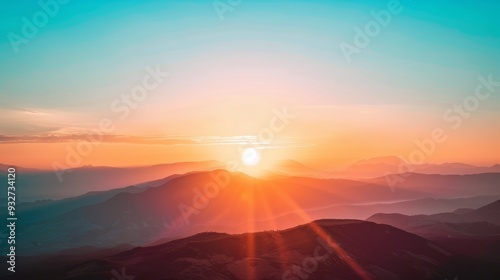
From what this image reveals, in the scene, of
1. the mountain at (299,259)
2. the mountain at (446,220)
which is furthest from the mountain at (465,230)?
the mountain at (299,259)

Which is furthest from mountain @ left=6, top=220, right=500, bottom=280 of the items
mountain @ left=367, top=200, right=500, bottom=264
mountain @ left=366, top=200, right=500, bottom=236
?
mountain @ left=366, top=200, right=500, bottom=236

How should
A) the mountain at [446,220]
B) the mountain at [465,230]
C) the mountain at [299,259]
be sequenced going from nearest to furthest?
the mountain at [299,259] < the mountain at [465,230] < the mountain at [446,220]

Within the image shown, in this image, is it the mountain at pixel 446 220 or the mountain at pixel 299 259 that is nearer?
the mountain at pixel 299 259

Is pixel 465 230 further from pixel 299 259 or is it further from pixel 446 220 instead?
pixel 299 259

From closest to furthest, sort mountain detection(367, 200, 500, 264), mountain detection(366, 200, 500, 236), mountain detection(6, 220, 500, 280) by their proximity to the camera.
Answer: mountain detection(6, 220, 500, 280), mountain detection(367, 200, 500, 264), mountain detection(366, 200, 500, 236)

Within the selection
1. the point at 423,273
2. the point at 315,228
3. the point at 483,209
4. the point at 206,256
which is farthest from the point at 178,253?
the point at 483,209

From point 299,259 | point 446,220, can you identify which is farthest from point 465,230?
point 299,259

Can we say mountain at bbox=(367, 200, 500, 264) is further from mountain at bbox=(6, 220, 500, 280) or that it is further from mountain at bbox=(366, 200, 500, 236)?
mountain at bbox=(6, 220, 500, 280)

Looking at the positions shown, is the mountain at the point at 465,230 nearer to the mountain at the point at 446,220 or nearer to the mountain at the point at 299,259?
the mountain at the point at 446,220

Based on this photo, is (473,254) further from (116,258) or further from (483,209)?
(483,209)
